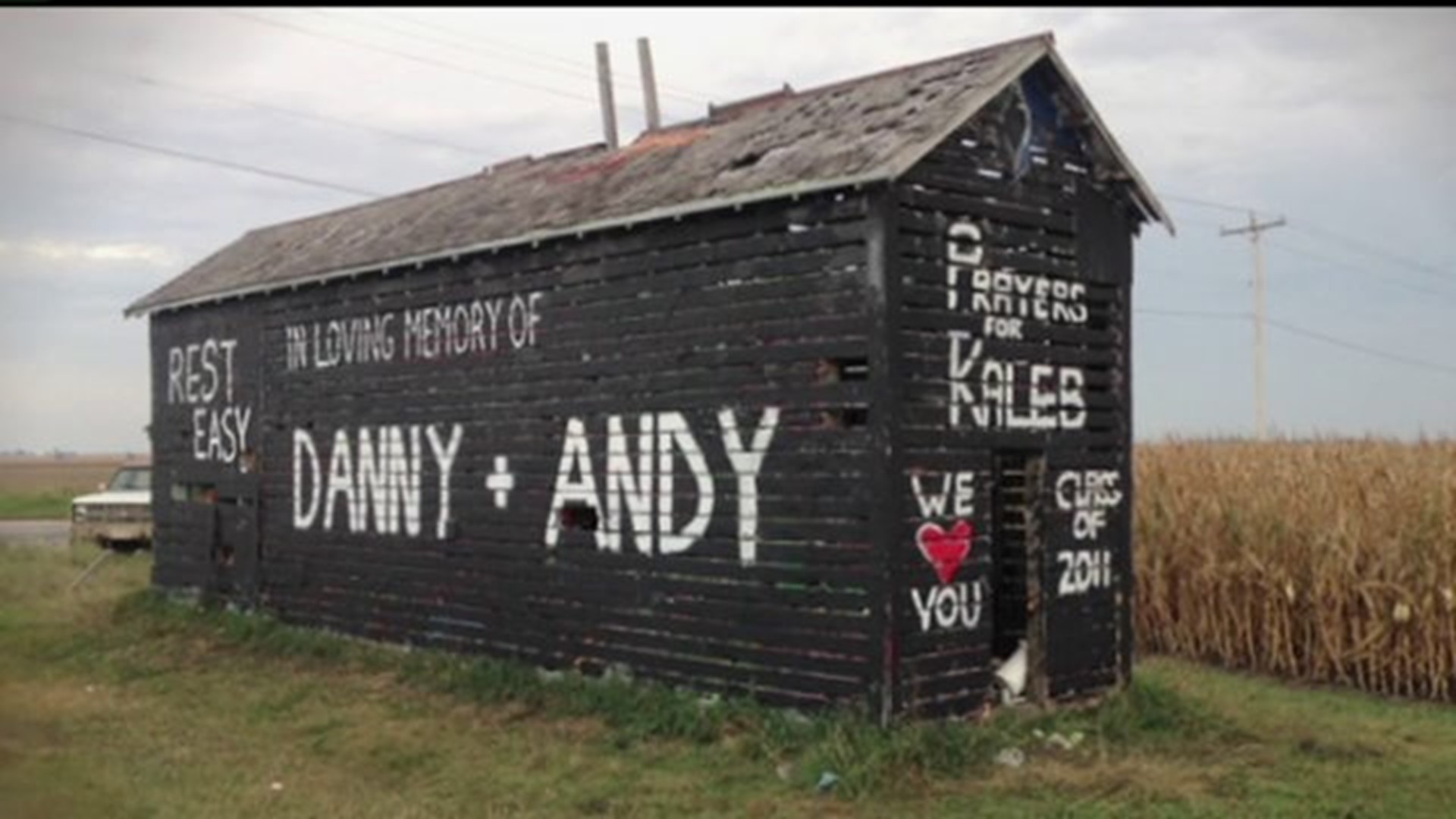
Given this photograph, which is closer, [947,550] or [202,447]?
[947,550]

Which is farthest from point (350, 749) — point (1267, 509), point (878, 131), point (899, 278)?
point (1267, 509)

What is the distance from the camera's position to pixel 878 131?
10.2 m

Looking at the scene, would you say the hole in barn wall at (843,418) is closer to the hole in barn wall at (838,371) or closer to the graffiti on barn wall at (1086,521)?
the hole in barn wall at (838,371)

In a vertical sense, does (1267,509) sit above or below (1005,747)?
above

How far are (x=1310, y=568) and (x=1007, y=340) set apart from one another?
490 centimetres

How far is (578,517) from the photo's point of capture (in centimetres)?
1202

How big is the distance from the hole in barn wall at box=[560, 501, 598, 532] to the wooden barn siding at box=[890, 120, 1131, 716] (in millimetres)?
3265

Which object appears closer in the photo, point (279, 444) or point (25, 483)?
point (279, 444)

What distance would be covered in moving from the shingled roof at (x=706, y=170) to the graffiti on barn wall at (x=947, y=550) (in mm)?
2229

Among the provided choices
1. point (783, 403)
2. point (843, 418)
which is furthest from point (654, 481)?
point (843, 418)

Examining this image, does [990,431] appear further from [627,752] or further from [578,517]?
[578,517]

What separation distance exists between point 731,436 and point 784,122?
2964 mm

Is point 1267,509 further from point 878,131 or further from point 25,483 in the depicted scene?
point 25,483

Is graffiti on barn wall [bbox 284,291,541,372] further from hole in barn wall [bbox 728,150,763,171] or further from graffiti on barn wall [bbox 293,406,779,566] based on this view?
hole in barn wall [bbox 728,150,763,171]
